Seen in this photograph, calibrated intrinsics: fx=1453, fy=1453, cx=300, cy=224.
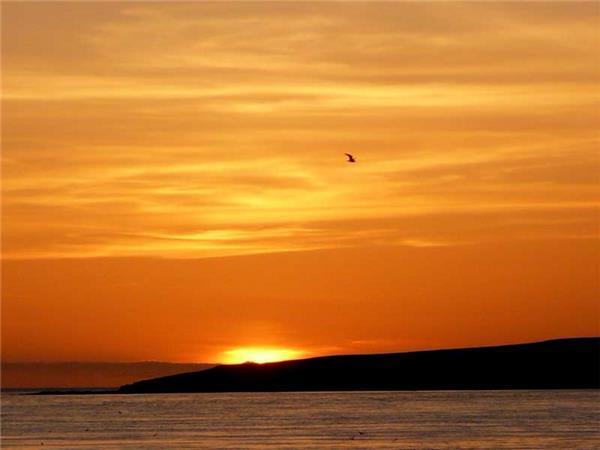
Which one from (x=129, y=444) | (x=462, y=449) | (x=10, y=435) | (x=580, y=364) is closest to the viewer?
(x=462, y=449)

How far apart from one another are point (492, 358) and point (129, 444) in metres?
126

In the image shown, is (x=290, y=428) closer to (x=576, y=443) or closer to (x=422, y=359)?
(x=576, y=443)

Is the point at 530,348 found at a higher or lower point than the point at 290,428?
higher

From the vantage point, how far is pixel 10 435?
74.8m

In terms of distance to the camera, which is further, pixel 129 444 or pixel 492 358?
pixel 492 358

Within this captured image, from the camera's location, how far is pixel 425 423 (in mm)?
81188

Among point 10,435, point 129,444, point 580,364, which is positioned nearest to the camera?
point 129,444

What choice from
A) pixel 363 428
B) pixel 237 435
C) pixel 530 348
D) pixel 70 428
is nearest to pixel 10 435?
pixel 70 428

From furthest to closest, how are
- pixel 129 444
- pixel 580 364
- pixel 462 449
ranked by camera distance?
pixel 580 364 → pixel 129 444 → pixel 462 449

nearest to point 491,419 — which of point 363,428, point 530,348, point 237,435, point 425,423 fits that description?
point 425,423

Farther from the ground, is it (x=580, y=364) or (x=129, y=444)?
(x=580, y=364)

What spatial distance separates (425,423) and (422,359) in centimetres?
11215

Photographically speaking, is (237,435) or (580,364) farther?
(580,364)

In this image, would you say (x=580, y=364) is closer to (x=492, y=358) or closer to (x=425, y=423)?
(x=492, y=358)
